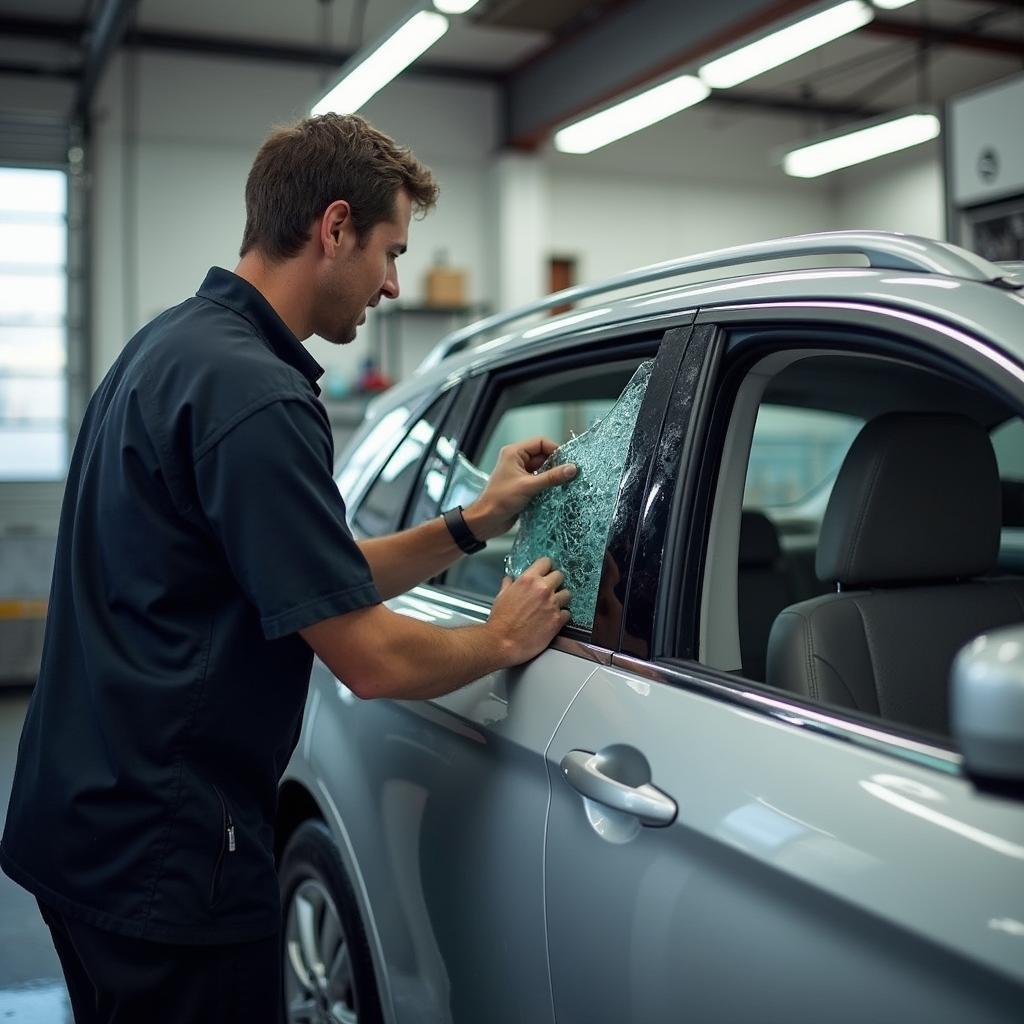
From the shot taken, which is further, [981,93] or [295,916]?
[981,93]

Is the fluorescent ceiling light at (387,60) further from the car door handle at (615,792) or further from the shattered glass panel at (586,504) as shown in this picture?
the car door handle at (615,792)

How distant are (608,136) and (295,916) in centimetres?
701

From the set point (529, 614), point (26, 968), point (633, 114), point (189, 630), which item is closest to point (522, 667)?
point (529, 614)

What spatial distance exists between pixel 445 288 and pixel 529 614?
806 centimetres

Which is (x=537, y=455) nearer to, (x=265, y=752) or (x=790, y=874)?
(x=265, y=752)

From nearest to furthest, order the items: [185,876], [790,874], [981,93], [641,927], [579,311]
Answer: [790,874] → [641,927] → [185,876] → [579,311] → [981,93]

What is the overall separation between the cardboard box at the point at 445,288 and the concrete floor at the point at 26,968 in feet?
20.8

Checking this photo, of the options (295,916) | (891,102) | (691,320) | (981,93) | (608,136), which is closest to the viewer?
(691,320)

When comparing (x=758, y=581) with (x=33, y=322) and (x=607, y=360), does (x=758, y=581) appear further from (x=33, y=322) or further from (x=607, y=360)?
(x=33, y=322)

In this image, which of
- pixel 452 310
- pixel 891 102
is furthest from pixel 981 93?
pixel 891 102

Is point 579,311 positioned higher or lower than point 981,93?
lower

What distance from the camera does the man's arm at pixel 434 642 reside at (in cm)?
136

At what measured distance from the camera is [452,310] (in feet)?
31.2

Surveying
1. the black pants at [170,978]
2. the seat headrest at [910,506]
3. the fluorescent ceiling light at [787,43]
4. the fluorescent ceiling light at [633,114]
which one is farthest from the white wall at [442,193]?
the black pants at [170,978]
